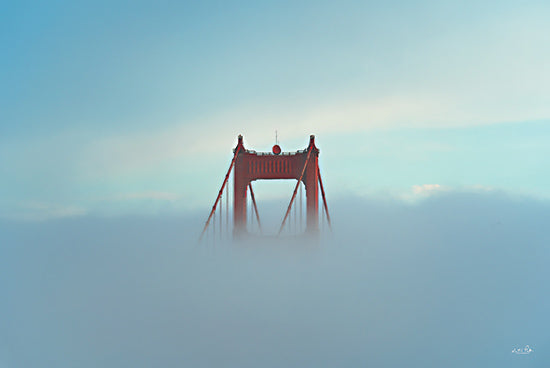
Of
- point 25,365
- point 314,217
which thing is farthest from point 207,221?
point 25,365

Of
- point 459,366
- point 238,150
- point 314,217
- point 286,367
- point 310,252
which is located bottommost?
point 459,366

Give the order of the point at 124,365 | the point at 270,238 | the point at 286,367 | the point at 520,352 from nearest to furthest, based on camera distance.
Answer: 1. the point at 124,365
2. the point at 286,367
3. the point at 270,238
4. the point at 520,352

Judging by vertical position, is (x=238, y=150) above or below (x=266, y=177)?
above

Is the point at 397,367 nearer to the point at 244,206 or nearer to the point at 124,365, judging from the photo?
the point at 244,206

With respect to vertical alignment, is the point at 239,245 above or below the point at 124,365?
above

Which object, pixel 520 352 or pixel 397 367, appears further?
pixel 520 352

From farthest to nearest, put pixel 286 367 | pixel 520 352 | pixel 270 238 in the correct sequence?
1. pixel 520 352
2. pixel 270 238
3. pixel 286 367

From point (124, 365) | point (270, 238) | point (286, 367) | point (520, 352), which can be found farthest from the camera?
Answer: point (520, 352)

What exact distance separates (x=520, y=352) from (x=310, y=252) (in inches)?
1025

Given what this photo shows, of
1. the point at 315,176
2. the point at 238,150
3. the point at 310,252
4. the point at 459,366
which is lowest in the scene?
the point at 459,366

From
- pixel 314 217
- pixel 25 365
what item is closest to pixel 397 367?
pixel 314 217

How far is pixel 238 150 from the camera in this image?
120 feet

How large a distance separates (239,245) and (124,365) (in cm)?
1446

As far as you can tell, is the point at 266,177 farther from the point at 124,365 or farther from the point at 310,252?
the point at 124,365
